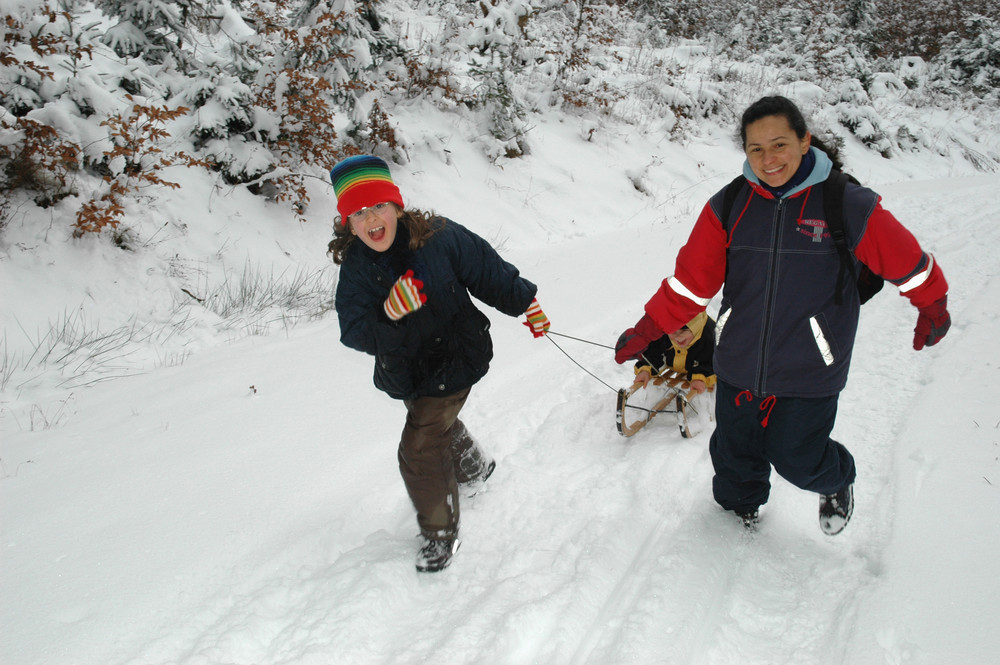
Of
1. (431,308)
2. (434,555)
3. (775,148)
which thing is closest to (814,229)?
(775,148)

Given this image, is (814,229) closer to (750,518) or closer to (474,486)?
(750,518)

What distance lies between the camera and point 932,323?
2.29 m

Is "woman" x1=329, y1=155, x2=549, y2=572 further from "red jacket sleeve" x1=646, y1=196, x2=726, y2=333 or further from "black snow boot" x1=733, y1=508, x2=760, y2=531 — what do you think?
"black snow boot" x1=733, y1=508, x2=760, y2=531

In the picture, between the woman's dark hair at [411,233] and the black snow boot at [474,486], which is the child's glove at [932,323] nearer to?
the woman's dark hair at [411,233]

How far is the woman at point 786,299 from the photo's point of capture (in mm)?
2195

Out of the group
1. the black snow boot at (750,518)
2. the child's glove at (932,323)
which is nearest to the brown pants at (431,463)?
the black snow boot at (750,518)

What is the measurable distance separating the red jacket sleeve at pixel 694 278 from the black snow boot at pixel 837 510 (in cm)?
98

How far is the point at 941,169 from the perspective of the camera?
14352mm

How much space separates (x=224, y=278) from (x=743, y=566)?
5.39m

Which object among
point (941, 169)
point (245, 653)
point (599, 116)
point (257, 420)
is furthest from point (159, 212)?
point (941, 169)

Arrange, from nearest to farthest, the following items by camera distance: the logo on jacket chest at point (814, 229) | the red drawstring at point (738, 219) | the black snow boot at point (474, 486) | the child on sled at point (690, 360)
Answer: the logo on jacket chest at point (814, 229) → the red drawstring at point (738, 219) → the black snow boot at point (474, 486) → the child on sled at point (690, 360)

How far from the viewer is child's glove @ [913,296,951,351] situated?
2.23m

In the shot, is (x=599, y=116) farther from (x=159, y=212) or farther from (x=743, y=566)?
(x=743, y=566)

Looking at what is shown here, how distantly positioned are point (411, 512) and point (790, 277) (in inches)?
83.6
